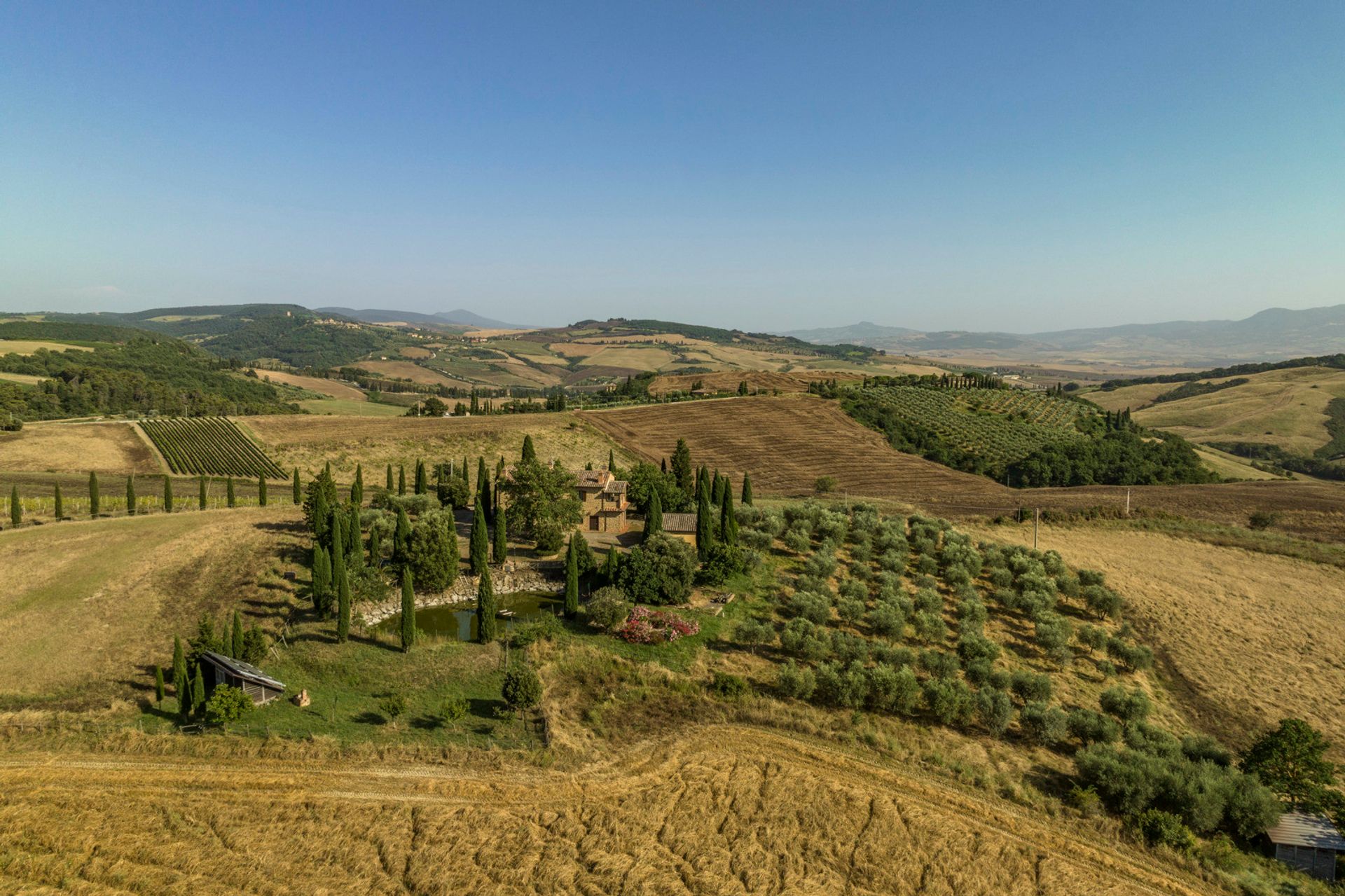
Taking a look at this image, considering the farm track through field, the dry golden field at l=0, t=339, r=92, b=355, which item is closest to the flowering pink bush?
the farm track through field

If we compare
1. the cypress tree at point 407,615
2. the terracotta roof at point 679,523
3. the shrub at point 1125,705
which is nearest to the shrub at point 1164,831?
the shrub at point 1125,705

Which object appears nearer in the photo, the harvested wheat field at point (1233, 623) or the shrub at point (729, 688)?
the shrub at point (729, 688)

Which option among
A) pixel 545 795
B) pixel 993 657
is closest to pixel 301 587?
pixel 545 795

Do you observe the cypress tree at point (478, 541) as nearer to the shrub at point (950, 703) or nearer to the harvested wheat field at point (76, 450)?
the shrub at point (950, 703)

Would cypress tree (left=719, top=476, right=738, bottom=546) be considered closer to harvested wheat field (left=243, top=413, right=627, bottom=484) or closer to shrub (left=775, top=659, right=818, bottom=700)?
shrub (left=775, top=659, right=818, bottom=700)

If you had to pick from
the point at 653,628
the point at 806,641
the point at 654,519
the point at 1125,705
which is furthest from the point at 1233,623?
the point at 654,519

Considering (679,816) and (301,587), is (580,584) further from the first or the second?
(679,816)

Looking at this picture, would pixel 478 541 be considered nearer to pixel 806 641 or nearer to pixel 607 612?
pixel 607 612

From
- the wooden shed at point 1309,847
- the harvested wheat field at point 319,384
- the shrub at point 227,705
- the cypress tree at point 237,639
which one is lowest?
the wooden shed at point 1309,847
